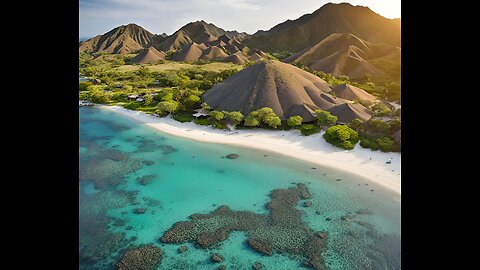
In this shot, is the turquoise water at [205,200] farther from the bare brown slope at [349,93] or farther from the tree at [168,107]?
the bare brown slope at [349,93]

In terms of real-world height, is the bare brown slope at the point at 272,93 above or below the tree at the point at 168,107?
above

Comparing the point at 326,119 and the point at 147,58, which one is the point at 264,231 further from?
the point at 147,58

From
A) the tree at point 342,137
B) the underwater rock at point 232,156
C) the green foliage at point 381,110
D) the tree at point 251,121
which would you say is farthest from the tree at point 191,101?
the green foliage at point 381,110

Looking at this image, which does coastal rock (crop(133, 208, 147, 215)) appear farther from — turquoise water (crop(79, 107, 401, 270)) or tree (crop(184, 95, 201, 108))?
tree (crop(184, 95, 201, 108))

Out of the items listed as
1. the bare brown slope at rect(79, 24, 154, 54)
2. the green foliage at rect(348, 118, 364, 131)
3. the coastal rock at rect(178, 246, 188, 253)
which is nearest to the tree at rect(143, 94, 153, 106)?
the green foliage at rect(348, 118, 364, 131)
